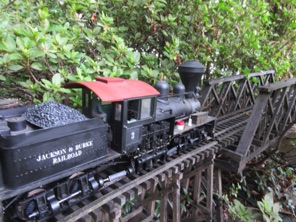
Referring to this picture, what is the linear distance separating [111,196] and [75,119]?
1.05m

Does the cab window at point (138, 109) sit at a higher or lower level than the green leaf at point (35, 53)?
lower

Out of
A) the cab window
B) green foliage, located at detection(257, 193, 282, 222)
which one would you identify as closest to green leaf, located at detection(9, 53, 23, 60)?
the cab window

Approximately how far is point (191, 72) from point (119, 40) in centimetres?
150

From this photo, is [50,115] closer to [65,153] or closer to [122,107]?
[65,153]

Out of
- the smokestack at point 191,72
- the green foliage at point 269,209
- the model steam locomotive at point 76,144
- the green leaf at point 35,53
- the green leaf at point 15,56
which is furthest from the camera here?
the smokestack at point 191,72

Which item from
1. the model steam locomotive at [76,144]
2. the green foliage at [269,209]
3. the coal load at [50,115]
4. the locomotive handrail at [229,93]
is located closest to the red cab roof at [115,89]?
the model steam locomotive at [76,144]

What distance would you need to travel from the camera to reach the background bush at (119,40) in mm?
2623

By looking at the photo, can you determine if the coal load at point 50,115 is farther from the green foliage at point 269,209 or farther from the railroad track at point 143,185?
the green foliage at point 269,209

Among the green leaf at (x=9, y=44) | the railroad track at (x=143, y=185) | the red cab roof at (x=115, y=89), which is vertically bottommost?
the railroad track at (x=143, y=185)

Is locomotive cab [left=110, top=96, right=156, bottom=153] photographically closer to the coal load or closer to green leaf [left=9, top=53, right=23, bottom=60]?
the coal load

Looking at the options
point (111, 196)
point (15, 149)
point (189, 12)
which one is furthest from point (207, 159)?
point (15, 149)

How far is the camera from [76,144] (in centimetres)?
222

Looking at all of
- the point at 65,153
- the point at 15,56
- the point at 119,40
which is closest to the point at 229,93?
the point at 119,40

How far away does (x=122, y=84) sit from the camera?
8.78 ft
